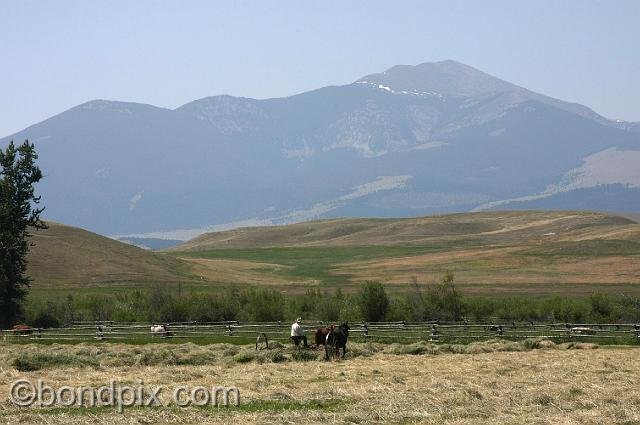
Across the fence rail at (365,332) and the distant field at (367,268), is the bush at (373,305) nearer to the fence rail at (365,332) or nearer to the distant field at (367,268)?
the fence rail at (365,332)

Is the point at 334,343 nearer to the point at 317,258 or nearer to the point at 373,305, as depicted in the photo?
the point at 373,305

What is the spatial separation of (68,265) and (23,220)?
60.4m

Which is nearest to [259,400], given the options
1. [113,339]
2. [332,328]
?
[332,328]

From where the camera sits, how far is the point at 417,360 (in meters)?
41.2

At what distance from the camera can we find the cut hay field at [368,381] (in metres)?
25.3

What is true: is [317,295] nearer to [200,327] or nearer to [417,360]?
[200,327]

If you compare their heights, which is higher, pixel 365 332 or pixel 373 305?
pixel 373 305

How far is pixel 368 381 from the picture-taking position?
33156mm

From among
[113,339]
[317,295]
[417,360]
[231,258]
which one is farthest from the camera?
[231,258]

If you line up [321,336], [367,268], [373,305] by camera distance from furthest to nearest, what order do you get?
[367,268] → [373,305] → [321,336]

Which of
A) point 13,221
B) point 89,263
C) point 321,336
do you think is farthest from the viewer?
point 89,263

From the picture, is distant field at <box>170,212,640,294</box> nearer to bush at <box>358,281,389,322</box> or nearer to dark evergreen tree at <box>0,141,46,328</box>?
bush at <box>358,281,389,322</box>

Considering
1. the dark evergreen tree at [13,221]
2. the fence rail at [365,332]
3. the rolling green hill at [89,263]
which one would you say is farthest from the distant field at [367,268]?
the fence rail at [365,332]

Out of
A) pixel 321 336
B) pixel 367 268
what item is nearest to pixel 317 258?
pixel 367 268
